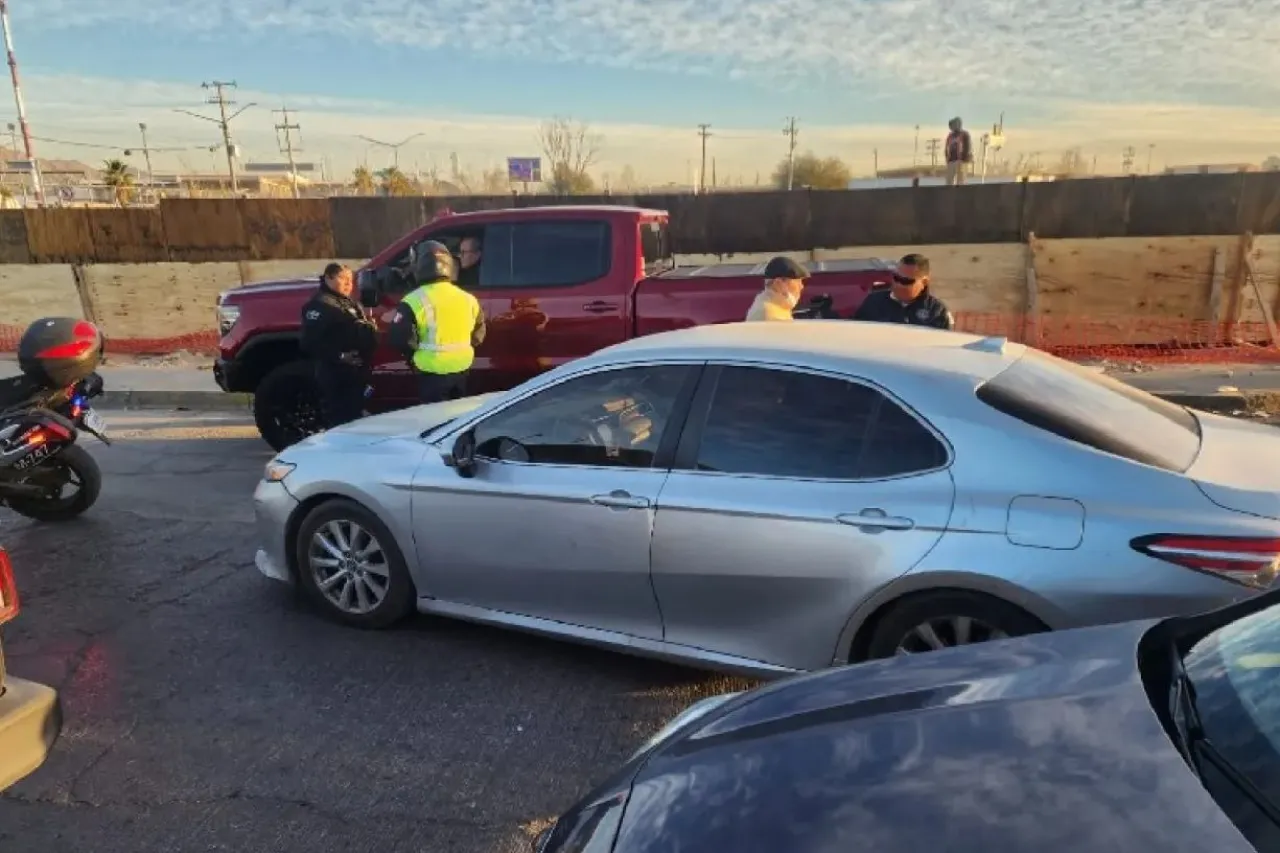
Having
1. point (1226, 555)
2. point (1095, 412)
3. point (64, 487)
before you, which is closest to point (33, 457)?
point (64, 487)

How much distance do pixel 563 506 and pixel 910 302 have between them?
3.35 metres

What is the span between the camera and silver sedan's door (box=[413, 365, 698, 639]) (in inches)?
143

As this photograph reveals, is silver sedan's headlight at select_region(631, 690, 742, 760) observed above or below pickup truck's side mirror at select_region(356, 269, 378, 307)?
below

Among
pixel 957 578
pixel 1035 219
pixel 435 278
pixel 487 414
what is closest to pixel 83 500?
pixel 435 278

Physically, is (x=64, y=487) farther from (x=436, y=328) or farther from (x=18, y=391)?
(x=436, y=328)

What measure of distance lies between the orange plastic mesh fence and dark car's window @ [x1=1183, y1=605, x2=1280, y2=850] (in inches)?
383

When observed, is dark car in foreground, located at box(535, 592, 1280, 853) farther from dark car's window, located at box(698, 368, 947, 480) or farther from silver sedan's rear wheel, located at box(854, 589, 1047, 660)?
dark car's window, located at box(698, 368, 947, 480)

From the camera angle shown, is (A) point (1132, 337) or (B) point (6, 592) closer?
(B) point (6, 592)

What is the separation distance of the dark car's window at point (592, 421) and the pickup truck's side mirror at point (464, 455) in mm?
32

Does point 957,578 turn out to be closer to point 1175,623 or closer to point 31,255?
point 1175,623

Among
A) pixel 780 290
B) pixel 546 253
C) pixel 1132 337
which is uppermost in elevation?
pixel 546 253

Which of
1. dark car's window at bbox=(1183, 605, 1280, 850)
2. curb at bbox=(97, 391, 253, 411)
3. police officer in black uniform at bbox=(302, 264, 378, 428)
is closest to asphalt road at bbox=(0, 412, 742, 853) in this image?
police officer in black uniform at bbox=(302, 264, 378, 428)

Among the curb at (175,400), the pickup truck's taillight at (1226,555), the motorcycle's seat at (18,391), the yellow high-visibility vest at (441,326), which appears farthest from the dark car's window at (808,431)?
the curb at (175,400)

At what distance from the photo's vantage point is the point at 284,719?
12.1 ft
